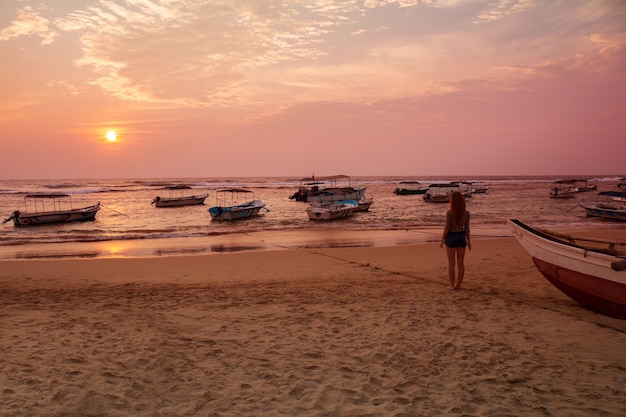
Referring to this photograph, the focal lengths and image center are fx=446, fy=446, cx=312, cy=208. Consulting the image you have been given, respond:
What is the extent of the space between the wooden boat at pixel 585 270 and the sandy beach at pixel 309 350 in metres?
0.28

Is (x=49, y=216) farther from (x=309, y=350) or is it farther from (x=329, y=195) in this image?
(x=309, y=350)

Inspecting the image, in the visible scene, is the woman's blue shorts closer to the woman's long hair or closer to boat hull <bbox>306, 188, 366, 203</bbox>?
the woman's long hair

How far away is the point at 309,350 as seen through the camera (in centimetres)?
584

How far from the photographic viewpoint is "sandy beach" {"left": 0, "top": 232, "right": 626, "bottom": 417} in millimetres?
4473

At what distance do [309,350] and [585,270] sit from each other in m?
4.80

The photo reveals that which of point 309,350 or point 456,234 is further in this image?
point 456,234

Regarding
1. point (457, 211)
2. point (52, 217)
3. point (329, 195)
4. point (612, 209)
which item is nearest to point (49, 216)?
point (52, 217)

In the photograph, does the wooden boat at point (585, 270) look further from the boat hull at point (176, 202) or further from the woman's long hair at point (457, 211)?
the boat hull at point (176, 202)

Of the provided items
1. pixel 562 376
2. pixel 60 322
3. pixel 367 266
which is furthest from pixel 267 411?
pixel 367 266

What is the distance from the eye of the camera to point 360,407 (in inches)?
172

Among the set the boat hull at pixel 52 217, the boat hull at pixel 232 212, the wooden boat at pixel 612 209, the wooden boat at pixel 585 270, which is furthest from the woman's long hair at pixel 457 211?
the boat hull at pixel 52 217

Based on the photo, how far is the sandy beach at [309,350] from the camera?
4473 mm

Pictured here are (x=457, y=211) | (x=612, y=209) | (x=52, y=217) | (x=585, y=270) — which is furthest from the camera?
(x=52, y=217)

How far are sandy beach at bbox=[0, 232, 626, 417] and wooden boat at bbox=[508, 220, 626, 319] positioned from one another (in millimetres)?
282
